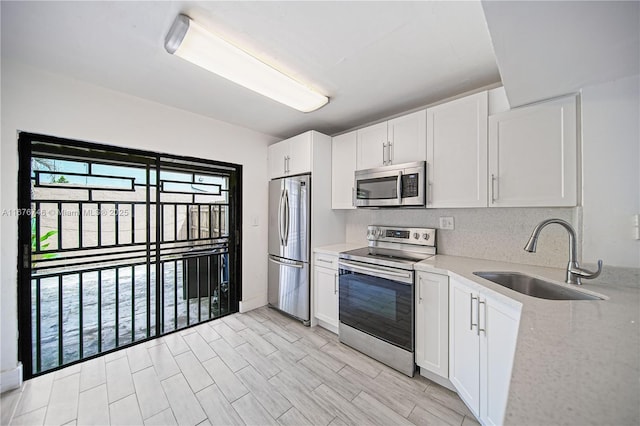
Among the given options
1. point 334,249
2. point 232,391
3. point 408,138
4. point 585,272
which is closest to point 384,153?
point 408,138

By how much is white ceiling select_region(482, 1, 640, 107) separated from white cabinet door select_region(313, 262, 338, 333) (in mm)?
2131

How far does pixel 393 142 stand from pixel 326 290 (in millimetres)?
1741

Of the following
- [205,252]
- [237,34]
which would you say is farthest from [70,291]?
[237,34]

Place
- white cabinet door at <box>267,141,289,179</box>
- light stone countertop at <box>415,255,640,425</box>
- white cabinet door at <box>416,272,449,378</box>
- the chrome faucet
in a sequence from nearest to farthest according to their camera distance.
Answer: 1. light stone countertop at <box>415,255,640,425</box>
2. the chrome faucet
3. white cabinet door at <box>416,272,449,378</box>
4. white cabinet door at <box>267,141,289,179</box>

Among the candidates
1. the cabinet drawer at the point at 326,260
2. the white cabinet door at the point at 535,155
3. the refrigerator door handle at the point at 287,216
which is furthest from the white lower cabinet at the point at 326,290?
the white cabinet door at the point at 535,155

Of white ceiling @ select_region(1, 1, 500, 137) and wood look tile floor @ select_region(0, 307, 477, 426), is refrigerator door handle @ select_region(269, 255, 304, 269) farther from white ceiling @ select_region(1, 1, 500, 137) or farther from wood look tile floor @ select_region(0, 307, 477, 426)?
white ceiling @ select_region(1, 1, 500, 137)

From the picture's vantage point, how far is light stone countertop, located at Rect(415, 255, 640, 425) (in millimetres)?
402

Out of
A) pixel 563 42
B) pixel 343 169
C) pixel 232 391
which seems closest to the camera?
pixel 563 42

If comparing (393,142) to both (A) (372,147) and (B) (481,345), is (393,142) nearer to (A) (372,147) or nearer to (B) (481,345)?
(A) (372,147)

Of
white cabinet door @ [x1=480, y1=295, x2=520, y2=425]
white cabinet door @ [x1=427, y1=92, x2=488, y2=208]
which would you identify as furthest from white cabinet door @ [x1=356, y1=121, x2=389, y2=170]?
white cabinet door @ [x1=480, y1=295, x2=520, y2=425]

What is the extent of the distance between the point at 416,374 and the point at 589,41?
7.56 feet

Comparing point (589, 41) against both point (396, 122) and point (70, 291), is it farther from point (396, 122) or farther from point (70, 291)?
point (70, 291)

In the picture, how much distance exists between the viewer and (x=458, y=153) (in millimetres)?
1983

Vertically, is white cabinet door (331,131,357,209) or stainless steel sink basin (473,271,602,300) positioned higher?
white cabinet door (331,131,357,209)
